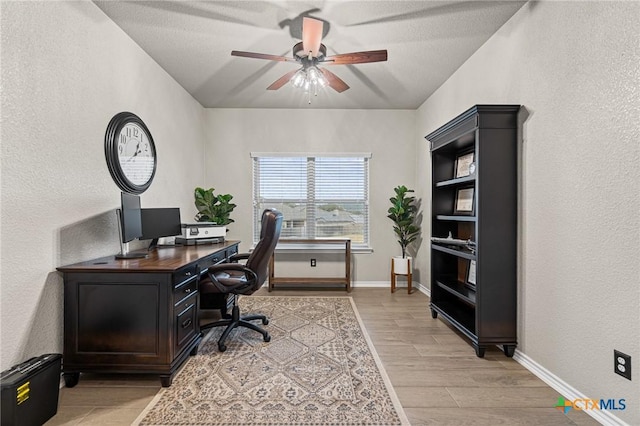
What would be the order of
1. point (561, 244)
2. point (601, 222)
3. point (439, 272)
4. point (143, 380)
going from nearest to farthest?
point (601, 222), point (561, 244), point (143, 380), point (439, 272)

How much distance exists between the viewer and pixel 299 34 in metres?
2.74

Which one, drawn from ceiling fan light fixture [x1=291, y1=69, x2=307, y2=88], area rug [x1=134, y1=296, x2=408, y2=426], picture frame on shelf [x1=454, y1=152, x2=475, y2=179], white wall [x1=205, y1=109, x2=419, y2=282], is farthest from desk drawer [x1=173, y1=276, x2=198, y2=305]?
picture frame on shelf [x1=454, y1=152, x2=475, y2=179]

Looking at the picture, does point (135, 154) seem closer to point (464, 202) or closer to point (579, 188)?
point (464, 202)

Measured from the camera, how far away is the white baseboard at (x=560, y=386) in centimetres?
164

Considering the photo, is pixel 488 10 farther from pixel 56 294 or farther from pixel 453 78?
pixel 56 294

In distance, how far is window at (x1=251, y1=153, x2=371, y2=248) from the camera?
4.84 m

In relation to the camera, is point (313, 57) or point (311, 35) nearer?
point (311, 35)

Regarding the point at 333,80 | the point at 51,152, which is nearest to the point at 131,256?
the point at 51,152

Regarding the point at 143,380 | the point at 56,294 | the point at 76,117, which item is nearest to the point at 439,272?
the point at 143,380

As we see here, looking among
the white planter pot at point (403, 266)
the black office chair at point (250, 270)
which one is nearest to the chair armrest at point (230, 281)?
the black office chair at point (250, 270)

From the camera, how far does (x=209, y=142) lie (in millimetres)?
4777

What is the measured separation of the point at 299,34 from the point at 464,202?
2.28 meters

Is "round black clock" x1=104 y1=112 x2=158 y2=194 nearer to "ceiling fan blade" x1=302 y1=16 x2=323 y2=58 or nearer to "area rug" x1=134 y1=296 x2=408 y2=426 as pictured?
"area rug" x1=134 y1=296 x2=408 y2=426

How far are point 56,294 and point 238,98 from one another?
126 inches
